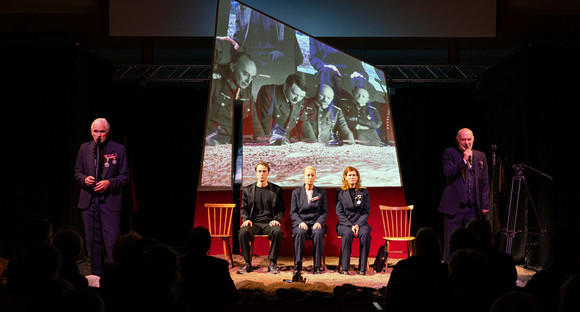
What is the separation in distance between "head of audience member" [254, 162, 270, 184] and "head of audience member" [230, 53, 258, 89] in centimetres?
98

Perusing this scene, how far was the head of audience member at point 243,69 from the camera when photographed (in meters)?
6.59

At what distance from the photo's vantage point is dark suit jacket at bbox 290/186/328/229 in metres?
Answer: 6.28

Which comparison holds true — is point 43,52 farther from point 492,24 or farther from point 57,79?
point 492,24

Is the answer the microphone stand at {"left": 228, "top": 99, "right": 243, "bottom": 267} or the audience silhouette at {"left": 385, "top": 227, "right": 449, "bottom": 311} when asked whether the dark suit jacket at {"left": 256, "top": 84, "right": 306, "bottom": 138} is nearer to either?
the microphone stand at {"left": 228, "top": 99, "right": 243, "bottom": 267}

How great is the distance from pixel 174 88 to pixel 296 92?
7.69ft

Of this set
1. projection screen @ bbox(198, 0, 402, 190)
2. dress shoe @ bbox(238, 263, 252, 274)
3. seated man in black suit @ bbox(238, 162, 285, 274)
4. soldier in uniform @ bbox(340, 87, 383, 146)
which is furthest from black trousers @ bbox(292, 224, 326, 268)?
soldier in uniform @ bbox(340, 87, 383, 146)

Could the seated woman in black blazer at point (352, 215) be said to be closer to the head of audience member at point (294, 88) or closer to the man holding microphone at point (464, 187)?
the man holding microphone at point (464, 187)

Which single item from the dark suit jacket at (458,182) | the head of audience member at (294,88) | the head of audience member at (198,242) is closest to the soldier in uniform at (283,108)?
the head of audience member at (294,88)

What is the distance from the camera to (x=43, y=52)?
6539 millimetres

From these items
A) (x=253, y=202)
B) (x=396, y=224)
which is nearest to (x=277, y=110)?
(x=253, y=202)

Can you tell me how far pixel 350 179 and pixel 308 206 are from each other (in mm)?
565

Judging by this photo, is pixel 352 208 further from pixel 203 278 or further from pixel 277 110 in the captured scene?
pixel 203 278

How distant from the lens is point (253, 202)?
632 centimetres

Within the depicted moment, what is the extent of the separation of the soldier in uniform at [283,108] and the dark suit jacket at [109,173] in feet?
6.36
